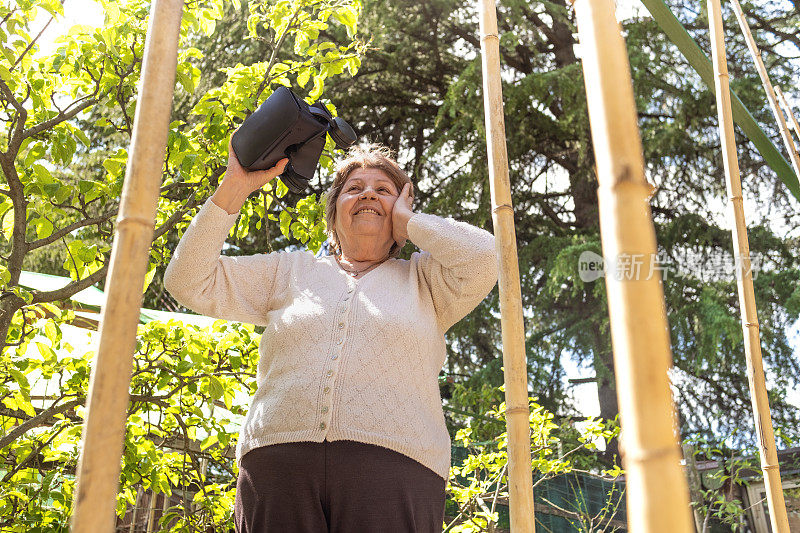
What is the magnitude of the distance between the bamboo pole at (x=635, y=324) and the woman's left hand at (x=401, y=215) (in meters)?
0.77

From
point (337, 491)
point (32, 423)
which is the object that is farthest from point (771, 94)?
point (32, 423)

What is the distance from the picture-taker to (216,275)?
Result: 118 cm

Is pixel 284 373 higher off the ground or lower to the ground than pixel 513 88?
lower

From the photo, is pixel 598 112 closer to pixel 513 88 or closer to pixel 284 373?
pixel 284 373

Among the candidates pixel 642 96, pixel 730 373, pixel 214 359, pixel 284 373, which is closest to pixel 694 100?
pixel 642 96

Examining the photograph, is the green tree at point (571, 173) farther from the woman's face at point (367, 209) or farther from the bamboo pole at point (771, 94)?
the woman's face at point (367, 209)

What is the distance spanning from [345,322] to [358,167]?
1.18 ft

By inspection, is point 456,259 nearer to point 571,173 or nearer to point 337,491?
point 337,491

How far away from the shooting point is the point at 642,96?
4957 millimetres

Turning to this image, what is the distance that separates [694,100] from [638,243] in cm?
512

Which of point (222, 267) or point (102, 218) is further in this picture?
point (102, 218)

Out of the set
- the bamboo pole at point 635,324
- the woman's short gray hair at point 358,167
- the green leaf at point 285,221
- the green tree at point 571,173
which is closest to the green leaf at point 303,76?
the green leaf at point 285,221

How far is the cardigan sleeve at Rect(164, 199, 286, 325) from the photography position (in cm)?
110

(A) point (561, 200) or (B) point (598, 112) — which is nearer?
(B) point (598, 112)
